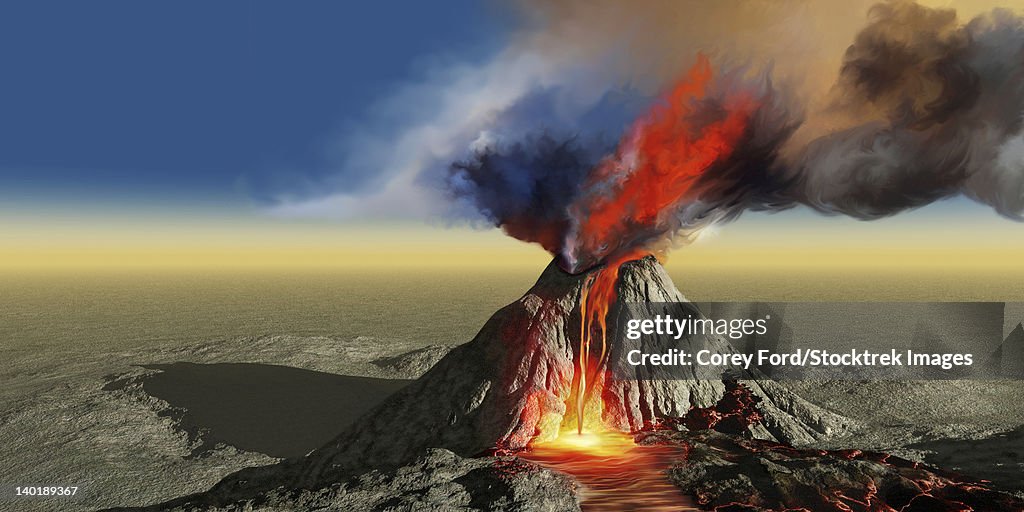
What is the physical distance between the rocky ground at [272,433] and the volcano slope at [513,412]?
213 mm

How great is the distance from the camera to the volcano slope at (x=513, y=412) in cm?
838

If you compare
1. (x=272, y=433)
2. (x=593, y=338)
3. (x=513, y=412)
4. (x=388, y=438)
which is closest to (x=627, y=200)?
(x=593, y=338)

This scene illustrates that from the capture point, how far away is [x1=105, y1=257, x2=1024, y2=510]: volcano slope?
27.5ft

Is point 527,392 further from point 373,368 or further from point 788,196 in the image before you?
point 373,368

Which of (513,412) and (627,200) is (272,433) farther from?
(627,200)

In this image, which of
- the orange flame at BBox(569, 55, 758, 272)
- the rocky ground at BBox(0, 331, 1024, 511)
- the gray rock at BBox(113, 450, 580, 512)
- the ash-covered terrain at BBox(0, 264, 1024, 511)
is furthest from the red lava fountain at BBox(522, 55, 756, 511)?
the rocky ground at BBox(0, 331, 1024, 511)

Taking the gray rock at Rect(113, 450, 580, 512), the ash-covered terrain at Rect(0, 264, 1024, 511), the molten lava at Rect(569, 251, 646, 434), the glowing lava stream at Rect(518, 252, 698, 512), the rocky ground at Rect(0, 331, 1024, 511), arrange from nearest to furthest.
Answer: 1. the gray rock at Rect(113, 450, 580, 512)
2. the glowing lava stream at Rect(518, 252, 698, 512)
3. the ash-covered terrain at Rect(0, 264, 1024, 511)
4. the rocky ground at Rect(0, 331, 1024, 511)
5. the molten lava at Rect(569, 251, 646, 434)

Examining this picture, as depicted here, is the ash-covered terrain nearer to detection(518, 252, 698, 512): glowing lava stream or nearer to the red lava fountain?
detection(518, 252, 698, 512): glowing lava stream

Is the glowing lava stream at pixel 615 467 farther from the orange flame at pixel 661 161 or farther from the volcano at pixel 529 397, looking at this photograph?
the orange flame at pixel 661 161

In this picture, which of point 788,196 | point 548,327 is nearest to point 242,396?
point 548,327

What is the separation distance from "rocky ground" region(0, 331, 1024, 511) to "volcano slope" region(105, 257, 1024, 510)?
0.70 ft

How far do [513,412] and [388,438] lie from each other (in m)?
2.26

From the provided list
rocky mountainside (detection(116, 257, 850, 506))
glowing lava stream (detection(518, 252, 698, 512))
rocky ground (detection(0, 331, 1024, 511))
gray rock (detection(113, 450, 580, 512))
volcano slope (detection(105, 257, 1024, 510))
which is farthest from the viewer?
rocky mountainside (detection(116, 257, 850, 506))

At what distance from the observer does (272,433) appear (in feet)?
56.5
